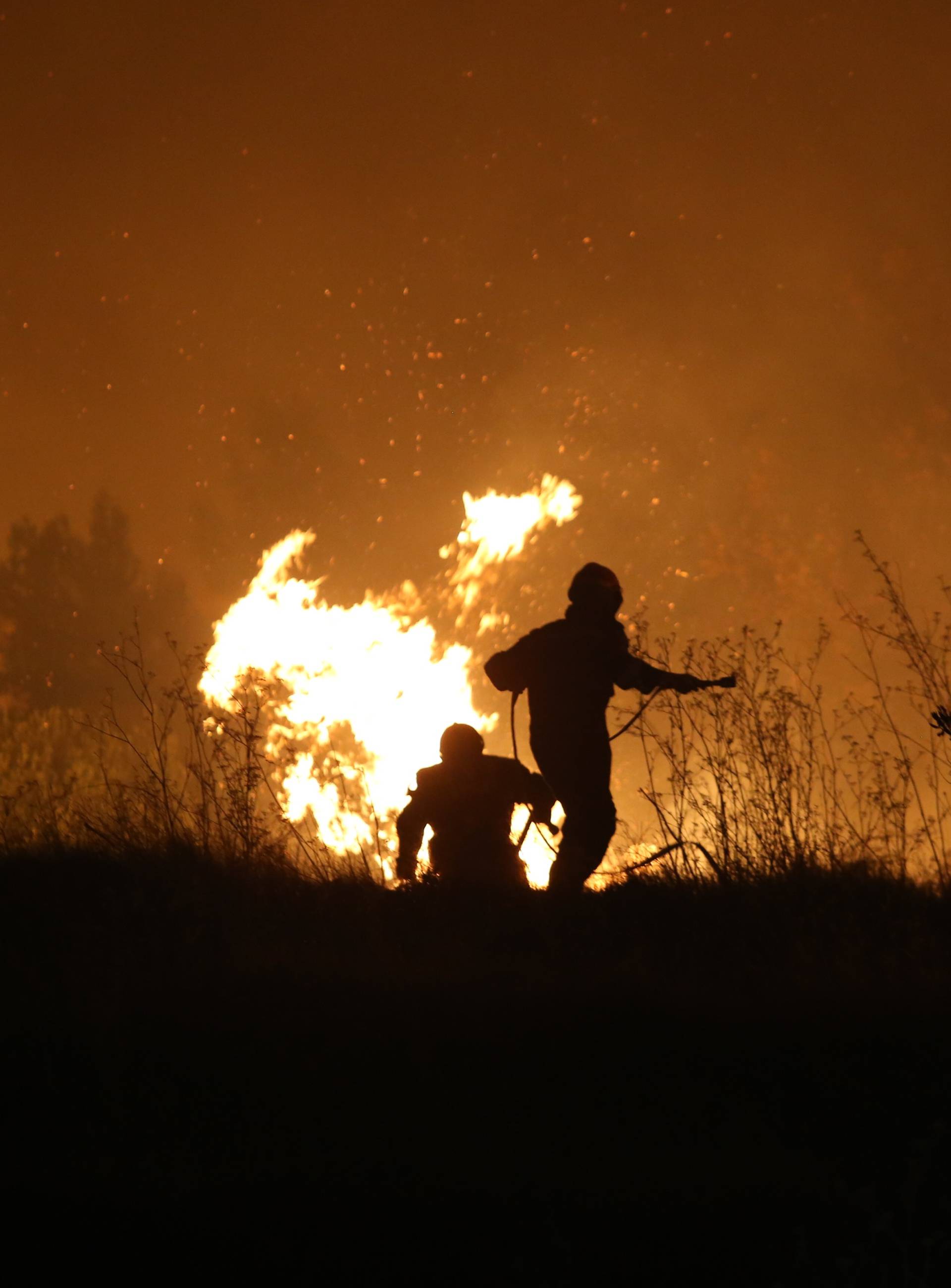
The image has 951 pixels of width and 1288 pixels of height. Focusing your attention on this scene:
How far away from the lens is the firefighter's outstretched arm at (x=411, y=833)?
17.0 feet

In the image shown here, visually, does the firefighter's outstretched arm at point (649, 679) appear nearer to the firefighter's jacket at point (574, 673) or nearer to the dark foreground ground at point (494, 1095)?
the firefighter's jacket at point (574, 673)

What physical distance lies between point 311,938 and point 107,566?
7601 cm

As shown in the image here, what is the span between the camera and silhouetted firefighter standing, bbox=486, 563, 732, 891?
4.91m

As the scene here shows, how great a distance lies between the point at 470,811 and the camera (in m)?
5.14

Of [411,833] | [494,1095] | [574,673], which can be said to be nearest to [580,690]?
[574,673]

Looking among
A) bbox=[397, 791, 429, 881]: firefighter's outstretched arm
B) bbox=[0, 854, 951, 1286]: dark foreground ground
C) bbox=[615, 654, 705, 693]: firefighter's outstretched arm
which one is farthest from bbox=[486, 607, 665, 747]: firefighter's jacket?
bbox=[0, 854, 951, 1286]: dark foreground ground

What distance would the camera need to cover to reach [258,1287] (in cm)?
200

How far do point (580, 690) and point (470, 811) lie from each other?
2.67 feet

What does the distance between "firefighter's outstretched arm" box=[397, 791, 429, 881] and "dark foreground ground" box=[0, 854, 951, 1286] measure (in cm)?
76

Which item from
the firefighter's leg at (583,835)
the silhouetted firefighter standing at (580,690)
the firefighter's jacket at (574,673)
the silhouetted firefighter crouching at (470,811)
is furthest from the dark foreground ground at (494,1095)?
the firefighter's jacket at (574,673)

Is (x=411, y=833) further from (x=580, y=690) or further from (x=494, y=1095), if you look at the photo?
(x=494, y=1095)

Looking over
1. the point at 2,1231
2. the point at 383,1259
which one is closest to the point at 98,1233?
the point at 2,1231

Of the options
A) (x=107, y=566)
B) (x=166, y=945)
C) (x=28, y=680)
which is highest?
(x=107, y=566)

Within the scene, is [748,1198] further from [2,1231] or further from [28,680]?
[28,680]
